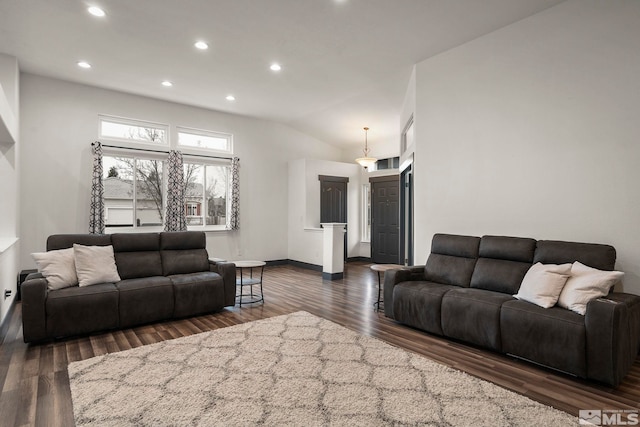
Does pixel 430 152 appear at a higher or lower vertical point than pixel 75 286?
higher

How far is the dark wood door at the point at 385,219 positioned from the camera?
8.24 metres

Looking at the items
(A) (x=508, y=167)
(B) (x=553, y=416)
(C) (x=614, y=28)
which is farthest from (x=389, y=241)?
(B) (x=553, y=416)

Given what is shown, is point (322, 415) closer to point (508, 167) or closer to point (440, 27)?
point (508, 167)

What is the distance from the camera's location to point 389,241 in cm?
833

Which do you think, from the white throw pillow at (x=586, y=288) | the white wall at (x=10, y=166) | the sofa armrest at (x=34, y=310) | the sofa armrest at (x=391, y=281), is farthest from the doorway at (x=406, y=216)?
the white wall at (x=10, y=166)

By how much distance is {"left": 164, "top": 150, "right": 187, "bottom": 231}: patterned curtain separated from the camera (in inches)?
258

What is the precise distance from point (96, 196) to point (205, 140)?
2.36m

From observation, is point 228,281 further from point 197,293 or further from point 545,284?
point 545,284

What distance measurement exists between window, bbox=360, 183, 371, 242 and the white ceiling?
118 inches

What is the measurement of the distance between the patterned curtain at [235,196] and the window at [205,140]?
368 mm

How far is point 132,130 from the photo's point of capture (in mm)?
6344

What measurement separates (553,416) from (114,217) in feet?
21.6

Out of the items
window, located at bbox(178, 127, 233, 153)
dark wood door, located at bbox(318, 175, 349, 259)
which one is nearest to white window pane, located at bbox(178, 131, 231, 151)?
window, located at bbox(178, 127, 233, 153)

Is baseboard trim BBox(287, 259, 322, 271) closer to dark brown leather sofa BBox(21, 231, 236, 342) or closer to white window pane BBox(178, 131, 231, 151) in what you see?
white window pane BBox(178, 131, 231, 151)
